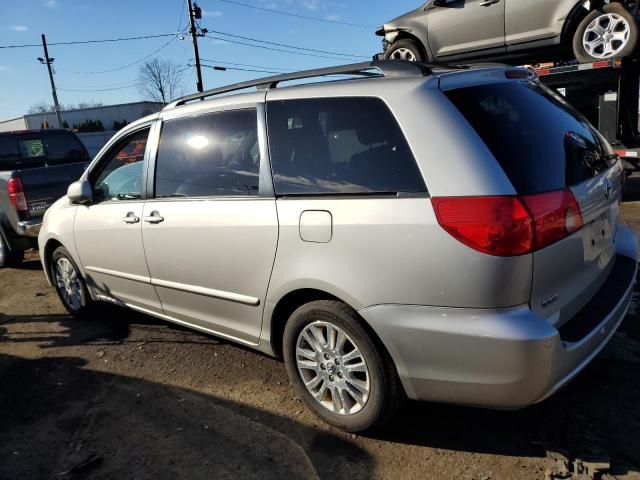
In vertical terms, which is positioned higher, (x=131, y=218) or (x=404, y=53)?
(x=404, y=53)

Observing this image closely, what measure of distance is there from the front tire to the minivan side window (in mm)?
5938

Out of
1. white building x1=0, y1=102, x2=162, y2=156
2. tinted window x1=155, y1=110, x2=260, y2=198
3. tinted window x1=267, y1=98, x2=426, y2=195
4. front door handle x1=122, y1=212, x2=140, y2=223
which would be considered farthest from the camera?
white building x1=0, y1=102, x2=162, y2=156

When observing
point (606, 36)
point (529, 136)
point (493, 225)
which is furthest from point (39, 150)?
point (606, 36)

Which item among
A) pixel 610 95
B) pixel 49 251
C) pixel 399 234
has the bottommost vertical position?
pixel 49 251

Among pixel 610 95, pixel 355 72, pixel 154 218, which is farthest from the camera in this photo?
pixel 610 95

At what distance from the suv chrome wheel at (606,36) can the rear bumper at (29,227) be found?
24.9 ft

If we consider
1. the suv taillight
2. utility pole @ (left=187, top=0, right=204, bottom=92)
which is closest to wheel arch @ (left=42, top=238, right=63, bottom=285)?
the suv taillight

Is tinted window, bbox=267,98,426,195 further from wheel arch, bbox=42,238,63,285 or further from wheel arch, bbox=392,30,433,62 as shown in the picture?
wheel arch, bbox=392,30,433,62

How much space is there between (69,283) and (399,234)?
12.3ft

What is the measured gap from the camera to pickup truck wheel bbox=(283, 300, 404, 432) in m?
2.54

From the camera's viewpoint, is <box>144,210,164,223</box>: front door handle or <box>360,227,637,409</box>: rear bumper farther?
<box>144,210,164,223</box>: front door handle

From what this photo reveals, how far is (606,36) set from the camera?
23.5 feet

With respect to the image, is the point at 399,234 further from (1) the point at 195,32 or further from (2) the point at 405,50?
(1) the point at 195,32

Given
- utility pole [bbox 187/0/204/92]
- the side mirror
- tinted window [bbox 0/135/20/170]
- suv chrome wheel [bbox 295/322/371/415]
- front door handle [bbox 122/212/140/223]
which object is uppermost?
utility pole [bbox 187/0/204/92]
